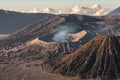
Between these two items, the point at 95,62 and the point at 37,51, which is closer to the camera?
the point at 95,62

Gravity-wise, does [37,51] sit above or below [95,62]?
below

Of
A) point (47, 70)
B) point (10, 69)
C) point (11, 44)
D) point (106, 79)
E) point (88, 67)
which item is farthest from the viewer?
point (11, 44)

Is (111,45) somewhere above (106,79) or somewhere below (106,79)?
above

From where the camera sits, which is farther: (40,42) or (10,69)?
(40,42)

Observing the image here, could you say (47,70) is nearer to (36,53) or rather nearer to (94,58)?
(94,58)

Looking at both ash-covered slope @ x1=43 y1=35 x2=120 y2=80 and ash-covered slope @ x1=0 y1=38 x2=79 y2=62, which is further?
ash-covered slope @ x1=0 y1=38 x2=79 y2=62

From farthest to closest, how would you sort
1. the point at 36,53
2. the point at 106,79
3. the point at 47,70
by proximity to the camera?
the point at 36,53, the point at 47,70, the point at 106,79

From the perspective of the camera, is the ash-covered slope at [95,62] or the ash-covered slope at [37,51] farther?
the ash-covered slope at [37,51]

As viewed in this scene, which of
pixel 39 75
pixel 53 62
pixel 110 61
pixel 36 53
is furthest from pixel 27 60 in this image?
pixel 110 61
